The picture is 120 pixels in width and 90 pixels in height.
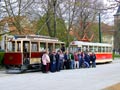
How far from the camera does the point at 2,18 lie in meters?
37.8

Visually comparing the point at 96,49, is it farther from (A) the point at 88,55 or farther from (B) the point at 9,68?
(B) the point at 9,68

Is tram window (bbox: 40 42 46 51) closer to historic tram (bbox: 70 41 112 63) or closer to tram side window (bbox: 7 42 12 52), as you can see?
tram side window (bbox: 7 42 12 52)

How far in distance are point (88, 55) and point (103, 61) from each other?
879cm

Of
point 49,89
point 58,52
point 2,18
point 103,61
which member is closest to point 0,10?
point 2,18

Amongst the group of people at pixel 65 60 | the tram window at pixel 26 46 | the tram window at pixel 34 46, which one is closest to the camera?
the group of people at pixel 65 60

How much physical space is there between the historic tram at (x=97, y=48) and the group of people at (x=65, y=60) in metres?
2.89

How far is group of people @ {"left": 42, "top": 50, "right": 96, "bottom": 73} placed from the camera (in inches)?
1208

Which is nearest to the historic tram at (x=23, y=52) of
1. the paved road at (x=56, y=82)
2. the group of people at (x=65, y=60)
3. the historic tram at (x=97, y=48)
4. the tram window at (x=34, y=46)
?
the tram window at (x=34, y=46)

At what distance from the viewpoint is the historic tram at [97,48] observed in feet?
140

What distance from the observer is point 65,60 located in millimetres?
35625

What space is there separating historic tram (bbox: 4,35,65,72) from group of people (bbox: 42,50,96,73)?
1.10 m

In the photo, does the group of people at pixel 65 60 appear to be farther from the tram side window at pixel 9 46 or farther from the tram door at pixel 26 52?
the tram side window at pixel 9 46

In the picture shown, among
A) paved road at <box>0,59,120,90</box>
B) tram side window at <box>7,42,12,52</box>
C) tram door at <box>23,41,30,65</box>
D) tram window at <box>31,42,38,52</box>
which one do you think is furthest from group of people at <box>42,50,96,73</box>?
paved road at <box>0,59,120,90</box>

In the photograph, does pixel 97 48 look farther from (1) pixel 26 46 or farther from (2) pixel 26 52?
(2) pixel 26 52
